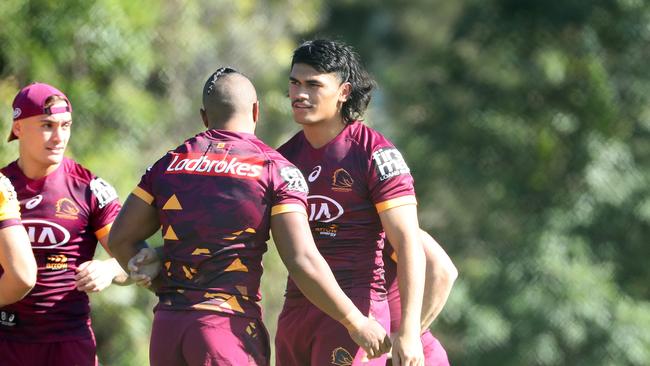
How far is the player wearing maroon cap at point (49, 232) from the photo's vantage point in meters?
6.34

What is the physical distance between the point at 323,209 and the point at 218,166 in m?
0.82

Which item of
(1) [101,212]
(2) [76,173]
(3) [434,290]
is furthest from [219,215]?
(3) [434,290]

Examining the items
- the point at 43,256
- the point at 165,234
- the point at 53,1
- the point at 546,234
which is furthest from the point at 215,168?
the point at 546,234

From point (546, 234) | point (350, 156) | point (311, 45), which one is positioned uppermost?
point (311, 45)

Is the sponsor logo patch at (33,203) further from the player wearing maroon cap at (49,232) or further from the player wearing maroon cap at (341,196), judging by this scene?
the player wearing maroon cap at (341,196)

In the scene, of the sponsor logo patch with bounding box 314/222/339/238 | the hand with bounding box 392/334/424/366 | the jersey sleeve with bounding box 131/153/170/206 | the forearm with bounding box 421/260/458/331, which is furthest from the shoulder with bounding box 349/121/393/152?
the jersey sleeve with bounding box 131/153/170/206

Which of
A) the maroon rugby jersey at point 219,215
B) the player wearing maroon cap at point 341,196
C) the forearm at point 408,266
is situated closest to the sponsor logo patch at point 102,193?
the player wearing maroon cap at point 341,196

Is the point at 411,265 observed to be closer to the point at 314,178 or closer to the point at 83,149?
the point at 314,178

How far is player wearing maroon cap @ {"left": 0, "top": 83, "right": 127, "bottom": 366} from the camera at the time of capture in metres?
6.34

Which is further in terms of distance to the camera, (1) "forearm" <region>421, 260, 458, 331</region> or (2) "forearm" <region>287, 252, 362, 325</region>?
(1) "forearm" <region>421, 260, 458, 331</region>

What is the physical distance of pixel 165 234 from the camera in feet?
18.3

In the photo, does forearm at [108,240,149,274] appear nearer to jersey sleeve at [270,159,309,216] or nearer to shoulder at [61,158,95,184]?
jersey sleeve at [270,159,309,216]

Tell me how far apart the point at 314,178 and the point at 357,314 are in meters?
0.82

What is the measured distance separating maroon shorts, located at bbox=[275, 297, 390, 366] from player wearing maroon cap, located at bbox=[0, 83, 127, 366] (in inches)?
30.4
